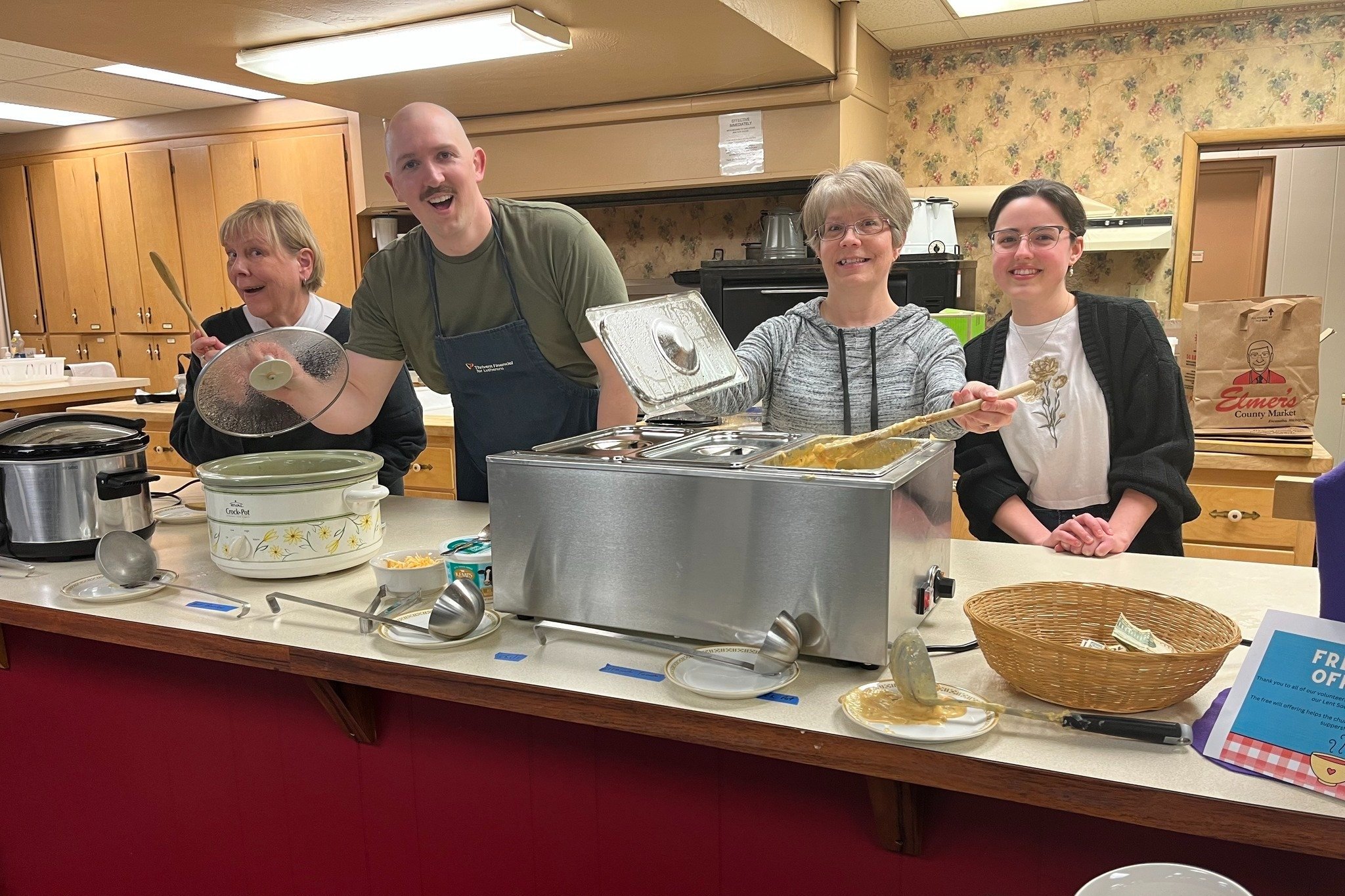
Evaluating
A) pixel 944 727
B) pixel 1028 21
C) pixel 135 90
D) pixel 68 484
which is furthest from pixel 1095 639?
pixel 135 90

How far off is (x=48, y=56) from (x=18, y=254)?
113 inches

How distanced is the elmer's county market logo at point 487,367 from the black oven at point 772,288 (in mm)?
1538

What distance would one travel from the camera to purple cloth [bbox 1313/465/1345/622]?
0.88 metres

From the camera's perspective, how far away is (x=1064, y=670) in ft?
3.23

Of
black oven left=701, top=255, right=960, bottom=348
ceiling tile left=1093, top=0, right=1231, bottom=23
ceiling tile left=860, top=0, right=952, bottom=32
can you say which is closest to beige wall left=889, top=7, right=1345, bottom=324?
ceiling tile left=1093, top=0, right=1231, bottom=23

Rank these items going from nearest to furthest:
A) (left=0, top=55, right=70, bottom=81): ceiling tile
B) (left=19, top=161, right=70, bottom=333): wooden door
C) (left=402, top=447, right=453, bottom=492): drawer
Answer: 1. (left=402, top=447, right=453, bottom=492): drawer
2. (left=0, top=55, right=70, bottom=81): ceiling tile
3. (left=19, top=161, right=70, bottom=333): wooden door

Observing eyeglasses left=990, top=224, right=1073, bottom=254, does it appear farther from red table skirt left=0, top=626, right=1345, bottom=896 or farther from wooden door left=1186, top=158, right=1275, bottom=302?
wooden door left=1186, top=158, right=1275, bottom=302

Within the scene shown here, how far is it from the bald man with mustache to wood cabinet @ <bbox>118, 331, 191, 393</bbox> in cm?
483

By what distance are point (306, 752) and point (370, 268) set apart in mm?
1016

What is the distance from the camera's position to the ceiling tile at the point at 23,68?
14.7ft

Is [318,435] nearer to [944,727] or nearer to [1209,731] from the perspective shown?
[944,727]

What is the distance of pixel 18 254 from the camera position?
663 centimetres

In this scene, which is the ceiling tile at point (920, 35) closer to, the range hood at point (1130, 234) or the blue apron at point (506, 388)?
the range hood at point (1130, 234)

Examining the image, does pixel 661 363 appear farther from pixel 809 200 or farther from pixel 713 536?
pixel 809 200
